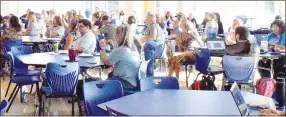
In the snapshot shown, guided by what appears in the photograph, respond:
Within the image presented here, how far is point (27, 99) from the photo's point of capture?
217 inches

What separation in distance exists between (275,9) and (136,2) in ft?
19.7

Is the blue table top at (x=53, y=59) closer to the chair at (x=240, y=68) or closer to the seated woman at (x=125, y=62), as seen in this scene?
the seated woman at (x=125, y=62)

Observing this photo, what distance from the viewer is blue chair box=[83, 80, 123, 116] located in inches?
109

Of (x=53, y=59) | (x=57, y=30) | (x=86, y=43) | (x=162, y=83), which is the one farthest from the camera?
(x=57, y=30)

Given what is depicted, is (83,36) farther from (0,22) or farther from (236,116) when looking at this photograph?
(0,22)

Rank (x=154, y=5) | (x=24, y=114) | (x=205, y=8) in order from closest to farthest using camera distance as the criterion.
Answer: (x=24, y=114)
(x=205, y=8)
(x=154, y=5)

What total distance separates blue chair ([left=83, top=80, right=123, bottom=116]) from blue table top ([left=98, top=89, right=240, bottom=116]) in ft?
0.75

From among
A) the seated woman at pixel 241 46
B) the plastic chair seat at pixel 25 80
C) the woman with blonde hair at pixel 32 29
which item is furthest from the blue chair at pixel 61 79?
the woman with blonde hair at pixel 32 29

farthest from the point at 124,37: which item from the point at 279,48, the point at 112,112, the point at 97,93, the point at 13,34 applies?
the point at 13,34

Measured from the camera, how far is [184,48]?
679 cm

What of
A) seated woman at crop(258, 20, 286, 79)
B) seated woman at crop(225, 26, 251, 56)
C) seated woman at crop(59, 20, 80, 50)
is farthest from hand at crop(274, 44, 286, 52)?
seated woman at crop(59, 20, 80, 50)

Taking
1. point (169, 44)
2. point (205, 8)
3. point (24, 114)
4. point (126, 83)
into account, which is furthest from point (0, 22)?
point (205, 8)

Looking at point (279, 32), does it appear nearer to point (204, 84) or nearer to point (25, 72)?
point (204, 84)

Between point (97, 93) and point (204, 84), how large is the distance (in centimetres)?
264
